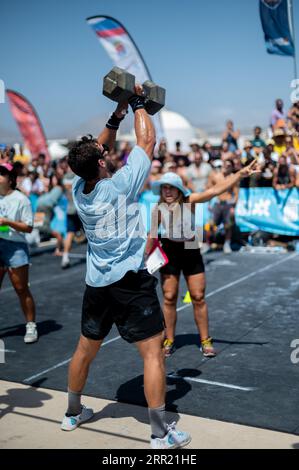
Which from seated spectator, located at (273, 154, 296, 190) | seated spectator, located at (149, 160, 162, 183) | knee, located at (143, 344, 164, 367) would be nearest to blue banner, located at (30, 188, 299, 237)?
seated spectator, located at (273, 154, 296, 190)

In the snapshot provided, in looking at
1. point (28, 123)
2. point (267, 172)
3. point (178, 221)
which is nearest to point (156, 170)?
point (267, 172)

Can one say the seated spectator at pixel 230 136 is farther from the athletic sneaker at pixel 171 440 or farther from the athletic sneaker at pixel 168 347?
the athletic sneaker at pixel 171 440

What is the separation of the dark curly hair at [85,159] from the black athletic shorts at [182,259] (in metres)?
1.91

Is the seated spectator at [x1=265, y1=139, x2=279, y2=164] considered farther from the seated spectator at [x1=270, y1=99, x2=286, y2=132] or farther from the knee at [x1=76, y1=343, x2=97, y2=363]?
the knee at [x1=76, y1=343, x2=97, y2=363]

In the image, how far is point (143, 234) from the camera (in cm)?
380

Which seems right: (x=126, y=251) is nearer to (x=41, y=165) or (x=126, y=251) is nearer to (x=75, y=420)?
(x=75, y=420)

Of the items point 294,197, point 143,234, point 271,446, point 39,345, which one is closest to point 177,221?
point 143,234

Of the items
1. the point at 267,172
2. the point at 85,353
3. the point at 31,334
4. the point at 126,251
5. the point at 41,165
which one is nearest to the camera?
the point at 126,251

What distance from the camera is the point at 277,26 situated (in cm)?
1212

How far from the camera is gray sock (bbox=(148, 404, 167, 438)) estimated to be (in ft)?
11.7

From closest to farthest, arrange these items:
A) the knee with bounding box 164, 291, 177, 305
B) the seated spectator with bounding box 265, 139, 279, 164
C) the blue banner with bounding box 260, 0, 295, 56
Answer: the knee with bounding box 164, 291, 177, 305 → the blue banner with bounding box 260, 0, 295, 56 → the seated spectator with bounding box 265, 139, 279, 164

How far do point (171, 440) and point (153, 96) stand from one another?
84.3 inches

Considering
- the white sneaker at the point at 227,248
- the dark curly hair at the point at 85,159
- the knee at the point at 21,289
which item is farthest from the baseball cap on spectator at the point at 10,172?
the white sneaker at the point at 227,248

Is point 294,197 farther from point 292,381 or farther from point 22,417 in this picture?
point 22,417
